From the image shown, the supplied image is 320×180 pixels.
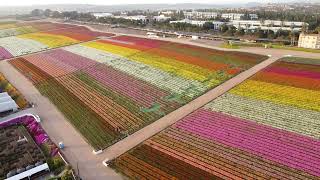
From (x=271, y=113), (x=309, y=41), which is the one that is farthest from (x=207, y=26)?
(x=271, y=113)

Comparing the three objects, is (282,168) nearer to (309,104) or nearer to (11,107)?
(309,104)

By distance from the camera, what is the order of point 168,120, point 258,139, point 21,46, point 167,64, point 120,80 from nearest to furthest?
point 258,139
point 168,120
point 120,80
point 167,64
point 21,46

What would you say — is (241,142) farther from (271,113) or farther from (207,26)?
(207,26)

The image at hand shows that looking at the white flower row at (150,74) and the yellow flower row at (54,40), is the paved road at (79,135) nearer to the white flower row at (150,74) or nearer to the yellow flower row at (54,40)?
the white flower row at (150,74)

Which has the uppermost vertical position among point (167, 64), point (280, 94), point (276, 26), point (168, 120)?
point (276, 26)

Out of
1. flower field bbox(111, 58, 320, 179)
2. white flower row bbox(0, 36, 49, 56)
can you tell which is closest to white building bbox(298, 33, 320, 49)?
flower field bbox(111, 58, 320, 179)

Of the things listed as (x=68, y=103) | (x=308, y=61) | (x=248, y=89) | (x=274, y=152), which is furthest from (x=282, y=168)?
(x=308, y=61)
